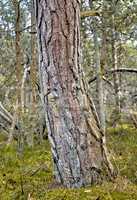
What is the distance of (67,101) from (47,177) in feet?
6.15

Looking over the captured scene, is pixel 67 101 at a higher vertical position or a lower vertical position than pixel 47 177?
higher

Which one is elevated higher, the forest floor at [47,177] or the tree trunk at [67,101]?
the tree trunk at [67,101]

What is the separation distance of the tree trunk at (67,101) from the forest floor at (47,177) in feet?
0.76

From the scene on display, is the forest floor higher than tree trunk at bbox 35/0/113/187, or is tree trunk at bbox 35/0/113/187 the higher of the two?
tree trunk at bbox 35/0/113/187

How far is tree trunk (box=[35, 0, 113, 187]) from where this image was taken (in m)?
4.06

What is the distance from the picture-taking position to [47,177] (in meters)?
5.60

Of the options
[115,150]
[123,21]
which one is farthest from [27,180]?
[123,21]

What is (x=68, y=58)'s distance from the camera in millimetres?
4090

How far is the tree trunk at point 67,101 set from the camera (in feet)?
13.3

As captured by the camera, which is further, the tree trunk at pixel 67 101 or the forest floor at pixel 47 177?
the tree trunk at pixel 67 101

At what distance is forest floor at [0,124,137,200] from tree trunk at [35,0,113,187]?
23 centimetres

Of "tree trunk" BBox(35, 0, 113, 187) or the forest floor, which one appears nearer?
the forest floor

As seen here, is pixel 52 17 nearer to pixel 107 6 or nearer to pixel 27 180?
pixel 27 180

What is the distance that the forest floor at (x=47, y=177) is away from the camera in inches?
147
